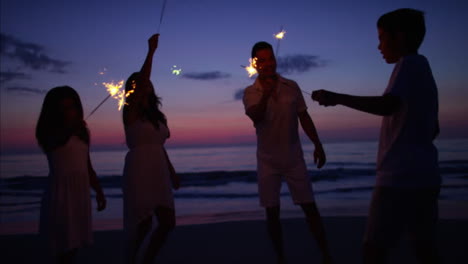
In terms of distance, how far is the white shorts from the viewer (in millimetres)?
4012

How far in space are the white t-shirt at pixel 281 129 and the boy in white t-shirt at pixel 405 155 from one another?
5.53ft

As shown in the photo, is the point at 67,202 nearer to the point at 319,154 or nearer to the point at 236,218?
the point at 319,154

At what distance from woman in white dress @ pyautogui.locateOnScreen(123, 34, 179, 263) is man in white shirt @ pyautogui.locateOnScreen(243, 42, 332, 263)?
0.97m

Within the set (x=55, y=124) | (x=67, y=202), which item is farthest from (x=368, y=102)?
(x=55, y=124)

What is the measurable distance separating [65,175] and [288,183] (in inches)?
83.7

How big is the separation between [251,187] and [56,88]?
43.5ft

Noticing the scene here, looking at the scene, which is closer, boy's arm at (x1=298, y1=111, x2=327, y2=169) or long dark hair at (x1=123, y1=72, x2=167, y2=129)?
long dark hair at (x1=123, y1=72, x2=167, y2=129)

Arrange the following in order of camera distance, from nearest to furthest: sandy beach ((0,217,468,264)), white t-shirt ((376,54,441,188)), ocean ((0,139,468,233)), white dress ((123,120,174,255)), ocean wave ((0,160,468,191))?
1. white t-shirt ((376,54,441,188))
2. white dress ((123,120,174,255))
3. sandy beach ((0,217,468,264))
4. ocean ((0,139,468,233))
5. ocean wave ((0,160,468,191))

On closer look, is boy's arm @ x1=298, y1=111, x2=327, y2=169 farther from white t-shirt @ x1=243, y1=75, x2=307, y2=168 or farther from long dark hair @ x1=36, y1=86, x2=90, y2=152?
long dark hair @ x1=36, y1=86, x2=90, y2=152

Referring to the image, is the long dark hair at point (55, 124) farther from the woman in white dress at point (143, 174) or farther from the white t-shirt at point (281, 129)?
the white t-shirt at point (281, 129)

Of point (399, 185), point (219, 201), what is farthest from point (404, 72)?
point (219, 201)

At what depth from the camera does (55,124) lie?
12.7 ft

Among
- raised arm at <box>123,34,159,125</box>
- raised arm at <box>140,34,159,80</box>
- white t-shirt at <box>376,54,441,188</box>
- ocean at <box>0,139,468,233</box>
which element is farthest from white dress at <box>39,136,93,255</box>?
ocean at <box>0,139,468,233</box>

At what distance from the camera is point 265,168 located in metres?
4.13
